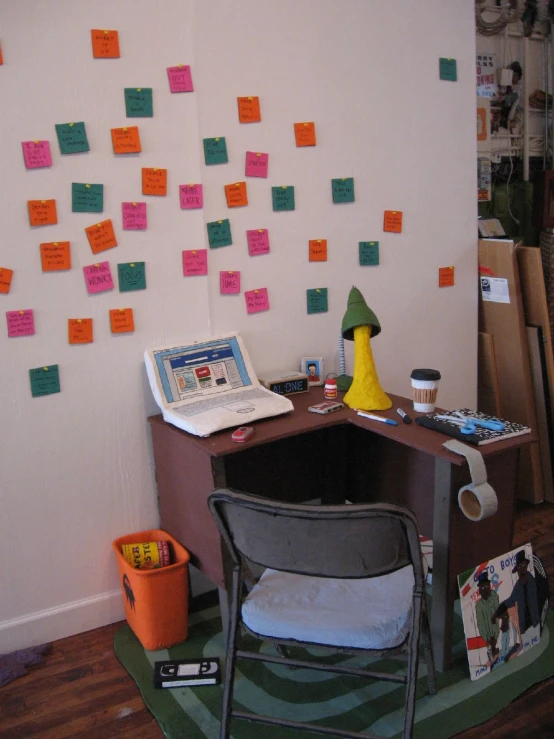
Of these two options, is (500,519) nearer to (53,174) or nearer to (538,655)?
(538,655)

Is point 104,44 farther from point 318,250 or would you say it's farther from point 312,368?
point 312,368

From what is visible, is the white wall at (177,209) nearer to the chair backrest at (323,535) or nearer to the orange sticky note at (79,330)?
the orange sticky note at (79,330)

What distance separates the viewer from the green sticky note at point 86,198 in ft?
7.60

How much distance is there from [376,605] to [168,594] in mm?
830

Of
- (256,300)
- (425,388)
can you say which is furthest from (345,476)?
(256,300)

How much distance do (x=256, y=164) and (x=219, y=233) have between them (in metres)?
0.28

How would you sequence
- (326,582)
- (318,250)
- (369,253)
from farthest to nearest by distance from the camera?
(369,253) < (318,250) < (326,582)

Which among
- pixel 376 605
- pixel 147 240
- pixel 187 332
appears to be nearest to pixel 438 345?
pixel 187 332

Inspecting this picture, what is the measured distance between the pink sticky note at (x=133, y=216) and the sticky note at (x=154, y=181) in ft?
0.18

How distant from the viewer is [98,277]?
239 cm

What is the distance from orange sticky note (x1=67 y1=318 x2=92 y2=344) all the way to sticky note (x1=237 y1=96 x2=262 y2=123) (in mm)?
889

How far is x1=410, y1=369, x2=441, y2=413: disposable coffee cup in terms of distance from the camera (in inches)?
90.7

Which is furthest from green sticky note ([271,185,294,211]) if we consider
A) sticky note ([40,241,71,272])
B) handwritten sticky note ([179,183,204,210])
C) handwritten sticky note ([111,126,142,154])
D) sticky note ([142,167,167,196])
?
sticky note ([40,241,71,272])

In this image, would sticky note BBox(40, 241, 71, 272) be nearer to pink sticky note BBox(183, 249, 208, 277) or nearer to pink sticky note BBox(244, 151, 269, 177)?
pink sticky note BBox(183, 249, 208, 277)
